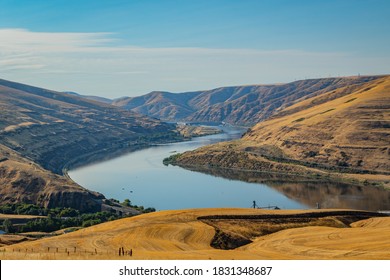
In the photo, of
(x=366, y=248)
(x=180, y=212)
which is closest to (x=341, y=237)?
(x=366, y=248)

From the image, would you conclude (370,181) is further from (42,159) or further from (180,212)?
(42,159)

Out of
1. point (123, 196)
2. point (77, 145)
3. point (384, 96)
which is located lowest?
point (123, 196)

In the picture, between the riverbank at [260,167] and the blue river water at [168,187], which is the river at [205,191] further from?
the riverbank at [260,167]

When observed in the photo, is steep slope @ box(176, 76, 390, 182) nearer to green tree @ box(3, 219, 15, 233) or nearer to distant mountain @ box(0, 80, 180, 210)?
distant mountain @ box(0, 80, 180, 210)

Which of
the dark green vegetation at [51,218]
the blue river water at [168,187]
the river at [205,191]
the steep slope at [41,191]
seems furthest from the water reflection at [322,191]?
the steep slope at [41,191]
